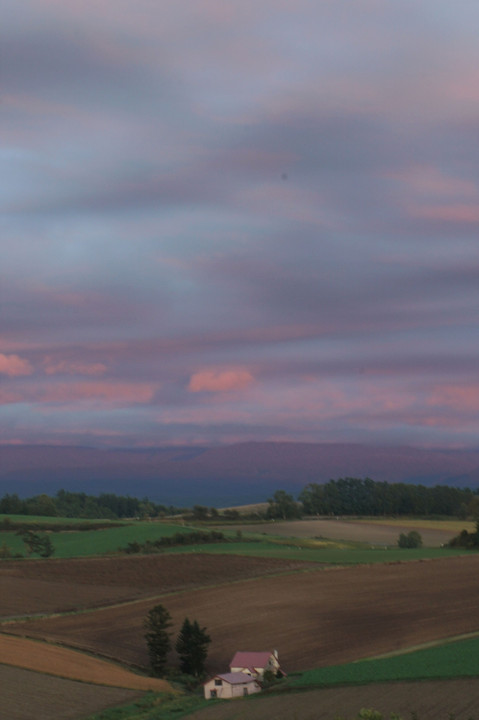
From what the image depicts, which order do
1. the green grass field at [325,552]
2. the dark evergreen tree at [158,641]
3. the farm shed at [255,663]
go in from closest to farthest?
the farm shed at [255,663]
the dark evergreen tree at [158,641]
the green grass field at [325,552]

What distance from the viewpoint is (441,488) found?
172500 mm

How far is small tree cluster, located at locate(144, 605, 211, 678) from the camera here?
52094 millimetres

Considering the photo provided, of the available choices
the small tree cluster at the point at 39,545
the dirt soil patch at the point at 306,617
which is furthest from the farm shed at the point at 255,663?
the small tree cluster at the point at 39,545

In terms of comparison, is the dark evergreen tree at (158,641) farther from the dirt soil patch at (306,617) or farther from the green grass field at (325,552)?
the green grass field at (325,552)

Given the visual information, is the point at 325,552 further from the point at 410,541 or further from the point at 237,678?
the point at 237,678

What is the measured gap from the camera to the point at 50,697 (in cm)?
4097

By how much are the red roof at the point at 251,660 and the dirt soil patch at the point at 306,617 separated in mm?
1471

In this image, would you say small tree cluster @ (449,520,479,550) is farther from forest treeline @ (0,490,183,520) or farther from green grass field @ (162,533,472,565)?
forest treeline @ (0,490,183,520)

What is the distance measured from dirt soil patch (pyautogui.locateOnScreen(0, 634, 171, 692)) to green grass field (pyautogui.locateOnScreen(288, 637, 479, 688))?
27.6 ft

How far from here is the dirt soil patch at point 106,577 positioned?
67.3m

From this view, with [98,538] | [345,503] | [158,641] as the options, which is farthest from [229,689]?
[345,503]

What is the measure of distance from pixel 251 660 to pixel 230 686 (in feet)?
12.5

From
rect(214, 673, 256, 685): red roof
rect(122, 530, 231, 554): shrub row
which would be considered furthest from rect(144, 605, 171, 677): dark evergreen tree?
rect(122, 530, 231, 554): shrub row

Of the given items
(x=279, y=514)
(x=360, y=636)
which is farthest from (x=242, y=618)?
(x=279, y=514)
